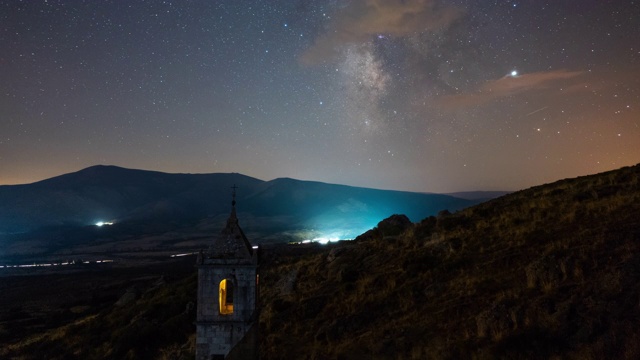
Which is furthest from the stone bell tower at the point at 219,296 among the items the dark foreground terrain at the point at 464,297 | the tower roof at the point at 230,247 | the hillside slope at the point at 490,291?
the hillside slope at the point at 490,291

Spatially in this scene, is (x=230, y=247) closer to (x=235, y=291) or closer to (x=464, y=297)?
(x=235, y=291)

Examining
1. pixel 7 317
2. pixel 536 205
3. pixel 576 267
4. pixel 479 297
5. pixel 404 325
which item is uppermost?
pixel 536 205

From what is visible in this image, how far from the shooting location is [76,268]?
95.4 meters

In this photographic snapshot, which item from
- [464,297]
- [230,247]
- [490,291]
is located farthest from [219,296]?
[490,291]

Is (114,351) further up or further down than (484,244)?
further down

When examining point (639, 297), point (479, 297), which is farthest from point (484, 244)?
point (639, 297)

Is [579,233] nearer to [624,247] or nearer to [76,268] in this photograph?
[624,247]

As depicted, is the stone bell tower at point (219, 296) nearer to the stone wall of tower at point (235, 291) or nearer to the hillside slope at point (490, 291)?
the stone wall of tower at point (235, 291)

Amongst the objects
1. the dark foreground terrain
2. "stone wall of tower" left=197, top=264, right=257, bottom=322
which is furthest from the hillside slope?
"stone wall of tower" left=197, top=264, right=257, bottom=322

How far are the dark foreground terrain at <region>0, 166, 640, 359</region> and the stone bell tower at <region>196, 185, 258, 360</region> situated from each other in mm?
3550

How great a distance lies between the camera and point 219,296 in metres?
13.1

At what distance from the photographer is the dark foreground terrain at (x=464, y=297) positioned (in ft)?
35.7

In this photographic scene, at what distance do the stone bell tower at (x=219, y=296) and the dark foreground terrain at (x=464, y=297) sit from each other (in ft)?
11.6

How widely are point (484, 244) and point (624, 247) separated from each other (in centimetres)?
634
